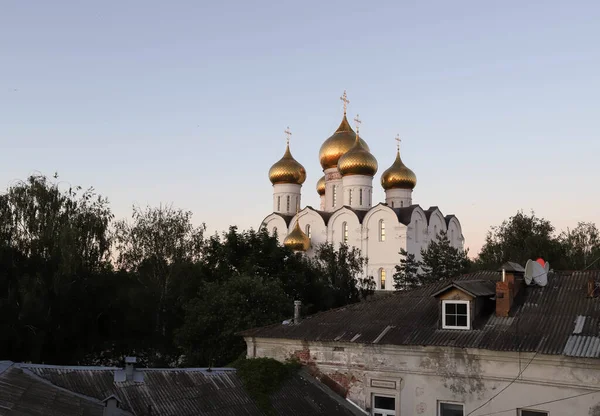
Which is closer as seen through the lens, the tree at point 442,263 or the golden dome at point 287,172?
the tree at point 442,263

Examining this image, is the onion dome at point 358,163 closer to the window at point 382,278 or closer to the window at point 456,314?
the window at point 382,278

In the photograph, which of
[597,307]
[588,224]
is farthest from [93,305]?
[588,224]

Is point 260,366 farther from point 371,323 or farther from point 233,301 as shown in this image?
point 233,301

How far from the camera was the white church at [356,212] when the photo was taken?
53.5 meters

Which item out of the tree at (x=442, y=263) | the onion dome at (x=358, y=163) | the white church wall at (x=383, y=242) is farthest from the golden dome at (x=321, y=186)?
the tree at (x=442, y=263)

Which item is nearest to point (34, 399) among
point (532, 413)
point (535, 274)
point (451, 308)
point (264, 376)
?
point (264, 376)

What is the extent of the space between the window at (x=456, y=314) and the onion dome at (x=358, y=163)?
1624 inches

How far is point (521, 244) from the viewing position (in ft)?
148

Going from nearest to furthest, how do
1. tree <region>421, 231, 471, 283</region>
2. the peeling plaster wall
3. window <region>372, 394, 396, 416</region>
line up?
the peeling plaster wall → window <region>372, 394, 396, 416</region> → tree <region>421, 231, 471, 283</region>

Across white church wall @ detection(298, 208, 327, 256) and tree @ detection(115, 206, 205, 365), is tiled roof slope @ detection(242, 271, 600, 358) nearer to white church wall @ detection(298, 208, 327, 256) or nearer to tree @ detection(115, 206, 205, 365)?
Answer: tree @ detection(115, 206, 205, 365)

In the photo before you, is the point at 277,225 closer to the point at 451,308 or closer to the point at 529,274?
the point at 529,274

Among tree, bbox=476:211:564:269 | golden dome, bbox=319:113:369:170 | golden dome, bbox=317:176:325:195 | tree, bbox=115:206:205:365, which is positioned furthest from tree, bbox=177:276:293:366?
golden dome, bbox=317:176:325:195

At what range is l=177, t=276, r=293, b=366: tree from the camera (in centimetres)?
2602

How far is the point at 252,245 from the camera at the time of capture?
3731cm
